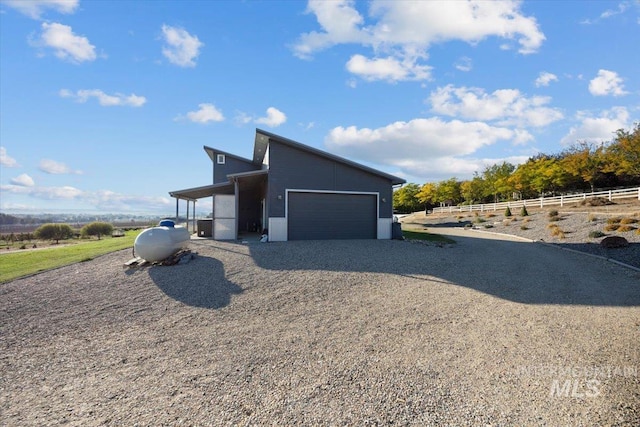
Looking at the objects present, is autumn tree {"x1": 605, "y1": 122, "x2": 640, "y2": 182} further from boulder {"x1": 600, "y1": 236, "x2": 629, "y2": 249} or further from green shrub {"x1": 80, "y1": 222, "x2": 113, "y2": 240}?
green shrub {"x1": 80, "y1": 222, "x2": 113, "y2": 240}

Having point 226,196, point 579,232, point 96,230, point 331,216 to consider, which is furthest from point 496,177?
point 96,230

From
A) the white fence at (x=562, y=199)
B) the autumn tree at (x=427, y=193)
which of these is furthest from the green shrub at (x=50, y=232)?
the autumn tree at (x=427, y=193)

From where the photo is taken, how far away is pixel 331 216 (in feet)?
51.6

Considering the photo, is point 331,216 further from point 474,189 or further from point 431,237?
point 474,189

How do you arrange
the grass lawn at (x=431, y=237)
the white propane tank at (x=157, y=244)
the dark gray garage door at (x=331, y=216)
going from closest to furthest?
1. the white propane tank at (x=157, y=244)
2. the dark gray garage door at (x=331, y=216)
3. the grass lawn at (x=431, y=237)

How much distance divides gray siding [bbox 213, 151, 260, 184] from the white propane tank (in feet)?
39.9

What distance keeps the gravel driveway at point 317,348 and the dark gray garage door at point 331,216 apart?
6.17 metres

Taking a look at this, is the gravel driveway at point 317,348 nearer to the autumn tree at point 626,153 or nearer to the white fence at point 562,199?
the white fence at point 562,199

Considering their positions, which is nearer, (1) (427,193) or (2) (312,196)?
(2) (312,196)

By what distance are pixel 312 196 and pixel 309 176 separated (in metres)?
0.98

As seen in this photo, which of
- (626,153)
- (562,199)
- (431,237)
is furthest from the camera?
(562,199)

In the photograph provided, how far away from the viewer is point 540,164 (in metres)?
39.2

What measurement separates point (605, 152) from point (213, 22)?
39433mm

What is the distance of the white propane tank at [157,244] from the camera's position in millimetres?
9734
